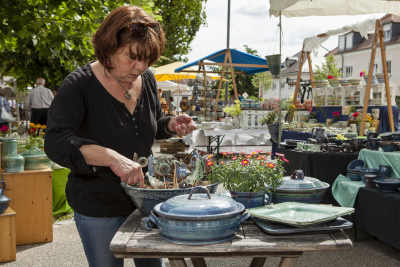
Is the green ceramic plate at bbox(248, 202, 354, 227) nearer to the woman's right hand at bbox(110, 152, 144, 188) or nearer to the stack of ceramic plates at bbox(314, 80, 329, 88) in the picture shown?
the woman's right hand at bbox(110, 152, 144, 188)

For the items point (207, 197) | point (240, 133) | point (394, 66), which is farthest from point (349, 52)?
point (207, 197)

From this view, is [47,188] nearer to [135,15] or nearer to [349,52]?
[135,15]

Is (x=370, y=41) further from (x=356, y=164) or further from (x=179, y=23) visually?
(x=356, y=164)

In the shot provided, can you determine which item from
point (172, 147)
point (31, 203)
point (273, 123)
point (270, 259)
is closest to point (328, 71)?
point (172, 147)

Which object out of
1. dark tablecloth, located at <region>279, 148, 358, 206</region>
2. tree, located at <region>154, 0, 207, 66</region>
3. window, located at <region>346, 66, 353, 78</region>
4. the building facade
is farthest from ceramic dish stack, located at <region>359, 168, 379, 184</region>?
window, located at <region>346, 66, 353, 78</region>

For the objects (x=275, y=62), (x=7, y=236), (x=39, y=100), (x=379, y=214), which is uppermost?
(x=275, y=62)

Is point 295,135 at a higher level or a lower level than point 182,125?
lower

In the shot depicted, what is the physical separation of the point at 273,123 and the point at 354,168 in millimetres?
2100

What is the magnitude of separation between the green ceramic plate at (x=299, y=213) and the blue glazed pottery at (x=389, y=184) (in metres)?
1.96

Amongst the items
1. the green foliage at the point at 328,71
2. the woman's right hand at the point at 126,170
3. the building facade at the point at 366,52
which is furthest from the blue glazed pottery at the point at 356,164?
the green foliage at the point at 328,71

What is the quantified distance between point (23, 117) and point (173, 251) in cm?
2363

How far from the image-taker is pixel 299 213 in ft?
3.95

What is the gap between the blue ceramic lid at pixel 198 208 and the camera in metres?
1.02

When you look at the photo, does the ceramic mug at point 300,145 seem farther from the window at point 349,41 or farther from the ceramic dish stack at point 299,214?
the window at point 349,41
